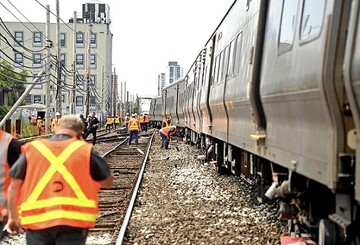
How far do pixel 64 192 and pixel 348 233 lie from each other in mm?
2368

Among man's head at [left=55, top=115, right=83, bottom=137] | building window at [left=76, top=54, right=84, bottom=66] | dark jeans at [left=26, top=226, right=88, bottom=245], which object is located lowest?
dark jeans at [left=26, top=226, right=88, bottom=245]

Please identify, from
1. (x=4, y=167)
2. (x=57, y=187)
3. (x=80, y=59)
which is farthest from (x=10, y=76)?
(x=57, y=187)

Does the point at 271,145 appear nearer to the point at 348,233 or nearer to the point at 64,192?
the point at 348,233

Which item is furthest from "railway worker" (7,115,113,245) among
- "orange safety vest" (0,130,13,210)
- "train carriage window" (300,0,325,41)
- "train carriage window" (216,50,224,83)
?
"train carriage window" (216,50,224,83)

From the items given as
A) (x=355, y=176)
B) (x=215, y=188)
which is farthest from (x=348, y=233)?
(x=215, y=188)

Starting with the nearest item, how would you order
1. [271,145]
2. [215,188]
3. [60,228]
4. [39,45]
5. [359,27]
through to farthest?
[359,27] → [60,228] → [271,145] → [215,188] → [39,45]

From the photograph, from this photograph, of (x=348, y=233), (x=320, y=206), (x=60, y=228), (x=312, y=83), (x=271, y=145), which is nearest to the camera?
(x=60, y=228)

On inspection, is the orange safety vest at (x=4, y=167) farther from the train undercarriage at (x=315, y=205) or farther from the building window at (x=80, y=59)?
the building window at (x=80, y=59)

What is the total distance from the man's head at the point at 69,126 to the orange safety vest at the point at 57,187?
4.9 inches

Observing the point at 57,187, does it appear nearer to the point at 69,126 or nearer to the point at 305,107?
the point at 69,126

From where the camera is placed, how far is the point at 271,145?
6.48 m

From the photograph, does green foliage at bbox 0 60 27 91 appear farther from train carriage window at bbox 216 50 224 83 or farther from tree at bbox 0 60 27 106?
train carriage window at bbox 216 50 224 83

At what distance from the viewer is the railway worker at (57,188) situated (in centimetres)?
421

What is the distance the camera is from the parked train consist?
4.21 m
